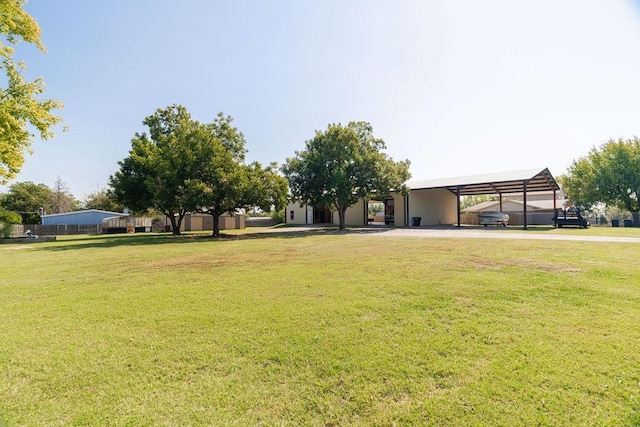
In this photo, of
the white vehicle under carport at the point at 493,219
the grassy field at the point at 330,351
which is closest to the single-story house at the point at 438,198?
the white vehicle under carport at the point at 493,219

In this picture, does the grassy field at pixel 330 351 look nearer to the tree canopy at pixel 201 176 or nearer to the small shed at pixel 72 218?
the tree canopy at pixel 201 176

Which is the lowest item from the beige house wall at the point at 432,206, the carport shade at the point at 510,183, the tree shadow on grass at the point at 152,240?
the tree shadow on grass at the point at 152,240

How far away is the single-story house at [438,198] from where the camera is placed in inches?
943

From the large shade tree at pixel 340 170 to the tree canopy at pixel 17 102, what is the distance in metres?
15.3

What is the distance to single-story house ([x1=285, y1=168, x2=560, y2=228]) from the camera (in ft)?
78.6

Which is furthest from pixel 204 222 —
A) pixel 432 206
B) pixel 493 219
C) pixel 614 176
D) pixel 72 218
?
pixel 614 176

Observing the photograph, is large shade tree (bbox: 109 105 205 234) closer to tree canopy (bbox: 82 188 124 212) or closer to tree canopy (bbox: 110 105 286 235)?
tree canopy (bbox: 110 105 286 235)

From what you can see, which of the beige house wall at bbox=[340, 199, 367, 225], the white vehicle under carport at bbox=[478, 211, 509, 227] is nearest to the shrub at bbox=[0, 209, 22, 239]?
the beige house wall at bbox=[340, 199, 367, 225]

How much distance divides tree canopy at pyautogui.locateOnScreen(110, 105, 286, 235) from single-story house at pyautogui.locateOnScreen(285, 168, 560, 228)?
557 centimetres

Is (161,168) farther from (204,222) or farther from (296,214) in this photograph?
(296,214)

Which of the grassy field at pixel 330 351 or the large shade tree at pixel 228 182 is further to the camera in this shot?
the large shade tree at pixel 228 182

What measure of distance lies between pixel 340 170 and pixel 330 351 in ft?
66.8

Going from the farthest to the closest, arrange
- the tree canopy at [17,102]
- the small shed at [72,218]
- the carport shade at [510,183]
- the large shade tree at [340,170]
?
the small shed at [72,218]
the large shade tree at [340,170]
the carport shade at [510,183]
the tree canopy at [17,102]

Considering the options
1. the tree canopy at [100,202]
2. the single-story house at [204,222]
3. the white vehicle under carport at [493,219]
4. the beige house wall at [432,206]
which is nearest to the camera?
the white vehicle under carport at [493,219]
